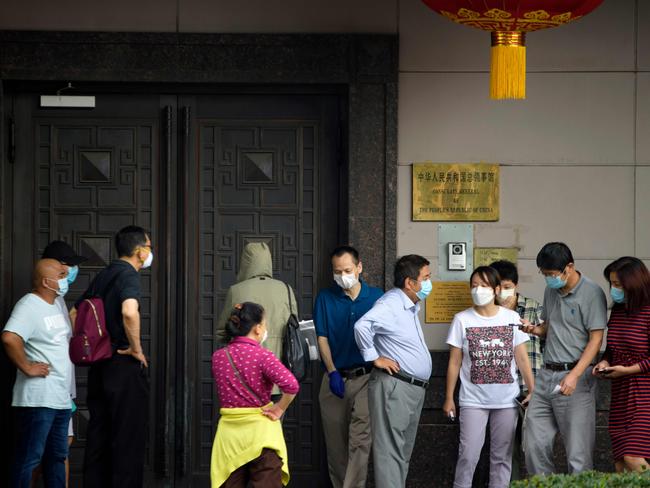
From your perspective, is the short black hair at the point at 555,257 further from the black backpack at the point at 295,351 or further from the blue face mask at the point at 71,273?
the blue face mask at the point at 71,273

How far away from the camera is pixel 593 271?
9.86 meters

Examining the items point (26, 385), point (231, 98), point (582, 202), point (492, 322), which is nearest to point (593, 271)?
point (582, 202)

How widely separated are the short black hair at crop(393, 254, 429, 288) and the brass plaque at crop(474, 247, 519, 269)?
88 centimetres

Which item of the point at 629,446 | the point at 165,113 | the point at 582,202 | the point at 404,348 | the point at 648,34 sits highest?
the point at 648,34

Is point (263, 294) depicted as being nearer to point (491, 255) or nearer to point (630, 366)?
point (491, 255)

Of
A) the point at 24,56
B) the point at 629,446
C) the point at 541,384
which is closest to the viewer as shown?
the point at 629,446

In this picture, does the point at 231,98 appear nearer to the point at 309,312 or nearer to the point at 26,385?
the point at 309,312

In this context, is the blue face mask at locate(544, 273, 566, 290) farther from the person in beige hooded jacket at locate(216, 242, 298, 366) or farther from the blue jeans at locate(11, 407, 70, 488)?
the blue jeans at locate(11, 407, 70, 488)

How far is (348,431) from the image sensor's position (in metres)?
9.35

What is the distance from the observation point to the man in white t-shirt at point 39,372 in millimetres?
8391

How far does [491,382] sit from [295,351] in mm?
1518

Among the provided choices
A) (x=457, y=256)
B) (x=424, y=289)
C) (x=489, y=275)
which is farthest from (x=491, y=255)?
(x=424, y=289)

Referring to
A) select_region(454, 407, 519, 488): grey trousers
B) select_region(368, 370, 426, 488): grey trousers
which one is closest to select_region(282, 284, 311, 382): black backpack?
select_region(368, 370, 426, 488): grey trousers

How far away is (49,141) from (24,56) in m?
0.73
